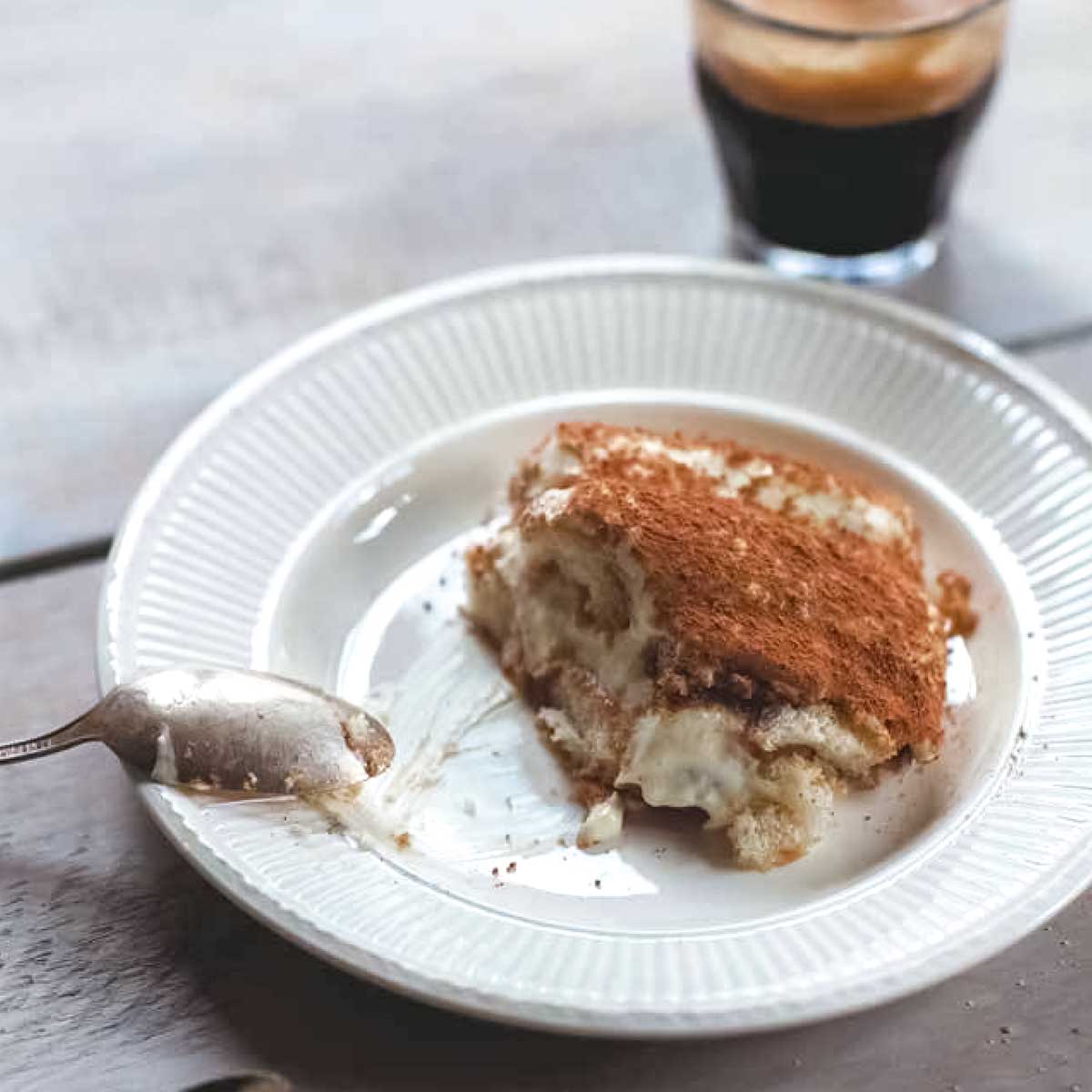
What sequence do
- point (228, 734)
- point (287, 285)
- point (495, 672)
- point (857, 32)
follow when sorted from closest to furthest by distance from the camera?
point (228, 734), point (495, 672), point (857, 32), point (287, 285)

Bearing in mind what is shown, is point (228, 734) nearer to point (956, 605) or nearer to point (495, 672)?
point (495, 672)

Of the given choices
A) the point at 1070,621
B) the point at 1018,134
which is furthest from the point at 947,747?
the point at 1018,134

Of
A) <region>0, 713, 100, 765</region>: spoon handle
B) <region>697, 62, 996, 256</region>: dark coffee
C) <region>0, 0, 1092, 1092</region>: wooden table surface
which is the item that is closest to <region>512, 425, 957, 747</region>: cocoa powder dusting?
<region>0, 0, 1092, 1092</region>: wooden table surface

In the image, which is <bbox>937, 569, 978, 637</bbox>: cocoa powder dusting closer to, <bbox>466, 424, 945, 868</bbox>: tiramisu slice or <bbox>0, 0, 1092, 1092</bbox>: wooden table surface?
<bbox>466, 424, 945, 868</bbox>: tiramisu slice

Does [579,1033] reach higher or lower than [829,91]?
lower

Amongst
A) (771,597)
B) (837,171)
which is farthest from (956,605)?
(837,171)

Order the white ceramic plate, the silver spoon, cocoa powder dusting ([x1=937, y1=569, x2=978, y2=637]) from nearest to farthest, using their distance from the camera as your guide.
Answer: the white ceramic plate < the silver spoon < cocoa powder dusting ([x1=937, y1=569, x2=978, y2=637])

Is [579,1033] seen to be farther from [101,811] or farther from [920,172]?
[920,172]
